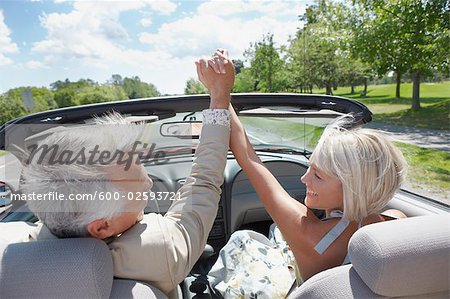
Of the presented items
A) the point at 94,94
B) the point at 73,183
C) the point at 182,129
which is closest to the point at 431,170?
the point at 182,129

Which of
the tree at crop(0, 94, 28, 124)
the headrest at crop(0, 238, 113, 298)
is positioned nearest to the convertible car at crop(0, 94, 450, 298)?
the headrest at crop(0, 238, 113, 298)

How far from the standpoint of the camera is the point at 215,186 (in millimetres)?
1381

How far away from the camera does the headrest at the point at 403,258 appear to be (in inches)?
40.6

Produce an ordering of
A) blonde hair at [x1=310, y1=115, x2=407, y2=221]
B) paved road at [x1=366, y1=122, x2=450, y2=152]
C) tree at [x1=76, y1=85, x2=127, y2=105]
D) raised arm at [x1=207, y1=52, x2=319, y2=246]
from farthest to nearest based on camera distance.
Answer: tree at [x1=76, y1=85, x2=127, y2=105] → paved road at [x1=366, y1=122, x2=450, y2=152] → raised arm at [x1=207, y1=52, x2=319, y2=246] → blonde hair at [x1=310, y1=115, x2=407, y2=221]

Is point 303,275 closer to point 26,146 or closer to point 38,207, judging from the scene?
point 38,207

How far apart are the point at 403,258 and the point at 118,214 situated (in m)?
0.89

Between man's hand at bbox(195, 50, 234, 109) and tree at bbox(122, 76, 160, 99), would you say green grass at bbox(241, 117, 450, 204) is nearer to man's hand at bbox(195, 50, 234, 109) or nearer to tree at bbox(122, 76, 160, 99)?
man's hand at bbox(195, 50, 234, 109)

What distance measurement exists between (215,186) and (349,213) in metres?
0.55

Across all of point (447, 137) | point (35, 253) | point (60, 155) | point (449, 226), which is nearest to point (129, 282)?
point (35, 253)

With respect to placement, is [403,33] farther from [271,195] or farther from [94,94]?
[94,94]

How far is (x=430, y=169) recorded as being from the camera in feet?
23.2

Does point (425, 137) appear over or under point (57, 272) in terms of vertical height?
under

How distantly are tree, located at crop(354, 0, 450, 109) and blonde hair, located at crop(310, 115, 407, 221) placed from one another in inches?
401

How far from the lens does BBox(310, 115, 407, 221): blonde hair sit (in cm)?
139
